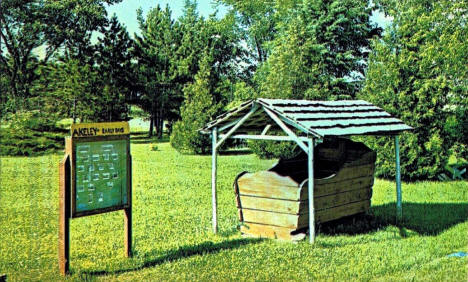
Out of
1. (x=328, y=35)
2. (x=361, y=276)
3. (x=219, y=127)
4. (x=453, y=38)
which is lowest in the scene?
(x=361, y=276)

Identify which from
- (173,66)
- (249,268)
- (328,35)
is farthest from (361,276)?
(173,66)

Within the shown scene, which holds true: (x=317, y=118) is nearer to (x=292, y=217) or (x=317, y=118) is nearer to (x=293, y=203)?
(x=293, y=203)

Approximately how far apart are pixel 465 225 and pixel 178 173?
9804mm

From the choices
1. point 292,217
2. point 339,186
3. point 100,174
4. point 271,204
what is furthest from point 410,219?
point 100,174

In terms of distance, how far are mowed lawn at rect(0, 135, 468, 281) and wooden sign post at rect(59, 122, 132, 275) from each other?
70 cm

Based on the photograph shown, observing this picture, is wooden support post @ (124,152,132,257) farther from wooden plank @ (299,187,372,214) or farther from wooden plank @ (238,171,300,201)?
wooden plank @ (299,187,372,214)

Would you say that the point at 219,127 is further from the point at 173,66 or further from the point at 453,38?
the point at 173,66

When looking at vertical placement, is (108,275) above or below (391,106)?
below

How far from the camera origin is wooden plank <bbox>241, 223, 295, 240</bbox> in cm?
920

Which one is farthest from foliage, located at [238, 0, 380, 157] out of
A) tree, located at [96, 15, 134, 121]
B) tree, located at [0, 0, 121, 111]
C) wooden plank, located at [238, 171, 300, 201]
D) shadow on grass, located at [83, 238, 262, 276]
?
shadow on grass, located at [83, 238, 262, 276]

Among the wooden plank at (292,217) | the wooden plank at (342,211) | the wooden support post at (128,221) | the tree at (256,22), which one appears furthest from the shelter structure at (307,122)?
the tree at (256,22)

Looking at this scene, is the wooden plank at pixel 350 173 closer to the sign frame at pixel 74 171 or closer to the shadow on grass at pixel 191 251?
the shadow on grass at pixel 191 251

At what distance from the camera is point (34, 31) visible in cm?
2575

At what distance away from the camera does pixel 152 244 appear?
9.15 metres
